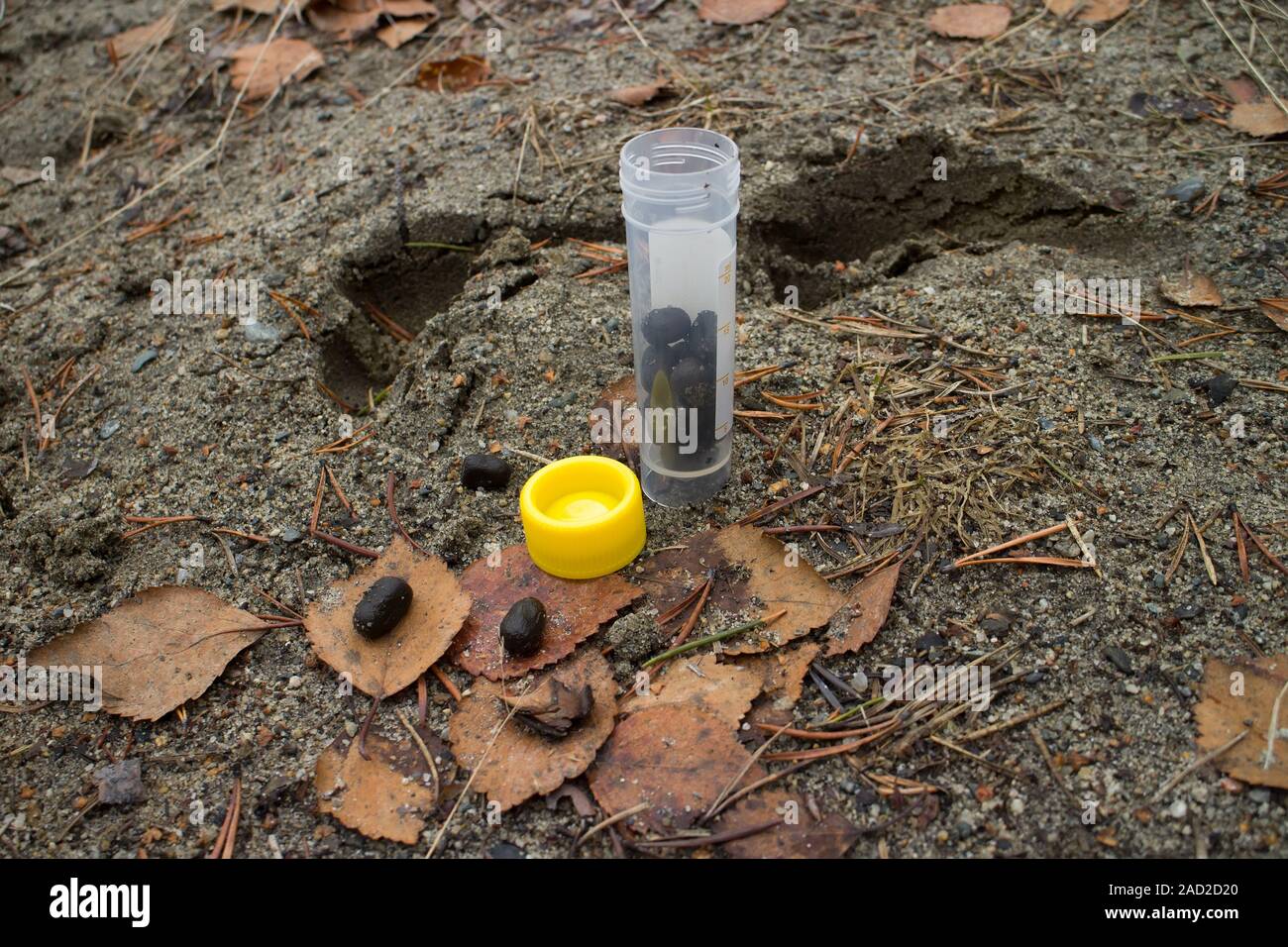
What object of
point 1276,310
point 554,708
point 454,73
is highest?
point 454,73

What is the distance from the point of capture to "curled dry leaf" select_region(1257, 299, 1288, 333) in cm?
278

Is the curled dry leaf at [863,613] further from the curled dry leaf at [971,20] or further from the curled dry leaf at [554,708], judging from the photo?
the curled dry leaf at [971,20]

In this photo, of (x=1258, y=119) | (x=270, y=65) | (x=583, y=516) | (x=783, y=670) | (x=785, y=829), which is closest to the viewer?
(x=785, y=829)

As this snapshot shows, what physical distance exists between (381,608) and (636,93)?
242 centimetres

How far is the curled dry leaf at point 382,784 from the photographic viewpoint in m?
2.02

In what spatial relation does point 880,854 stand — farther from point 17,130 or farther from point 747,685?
point 17,130

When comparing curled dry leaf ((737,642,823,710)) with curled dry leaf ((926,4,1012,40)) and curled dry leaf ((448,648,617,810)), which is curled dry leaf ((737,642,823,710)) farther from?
curled dry leaf ((926,4,1012,40))

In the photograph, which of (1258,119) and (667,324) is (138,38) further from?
(1258,119)

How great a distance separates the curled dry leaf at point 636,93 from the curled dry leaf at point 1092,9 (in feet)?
5.65

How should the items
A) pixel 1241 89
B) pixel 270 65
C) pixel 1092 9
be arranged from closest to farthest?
pixel 1241 89 < pixel 1092 9 < pixel 270 65

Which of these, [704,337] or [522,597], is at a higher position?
[704,337]

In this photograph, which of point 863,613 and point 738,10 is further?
point 738,10

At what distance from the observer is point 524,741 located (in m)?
2.12

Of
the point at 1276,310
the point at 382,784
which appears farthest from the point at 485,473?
the point at 1276,310
